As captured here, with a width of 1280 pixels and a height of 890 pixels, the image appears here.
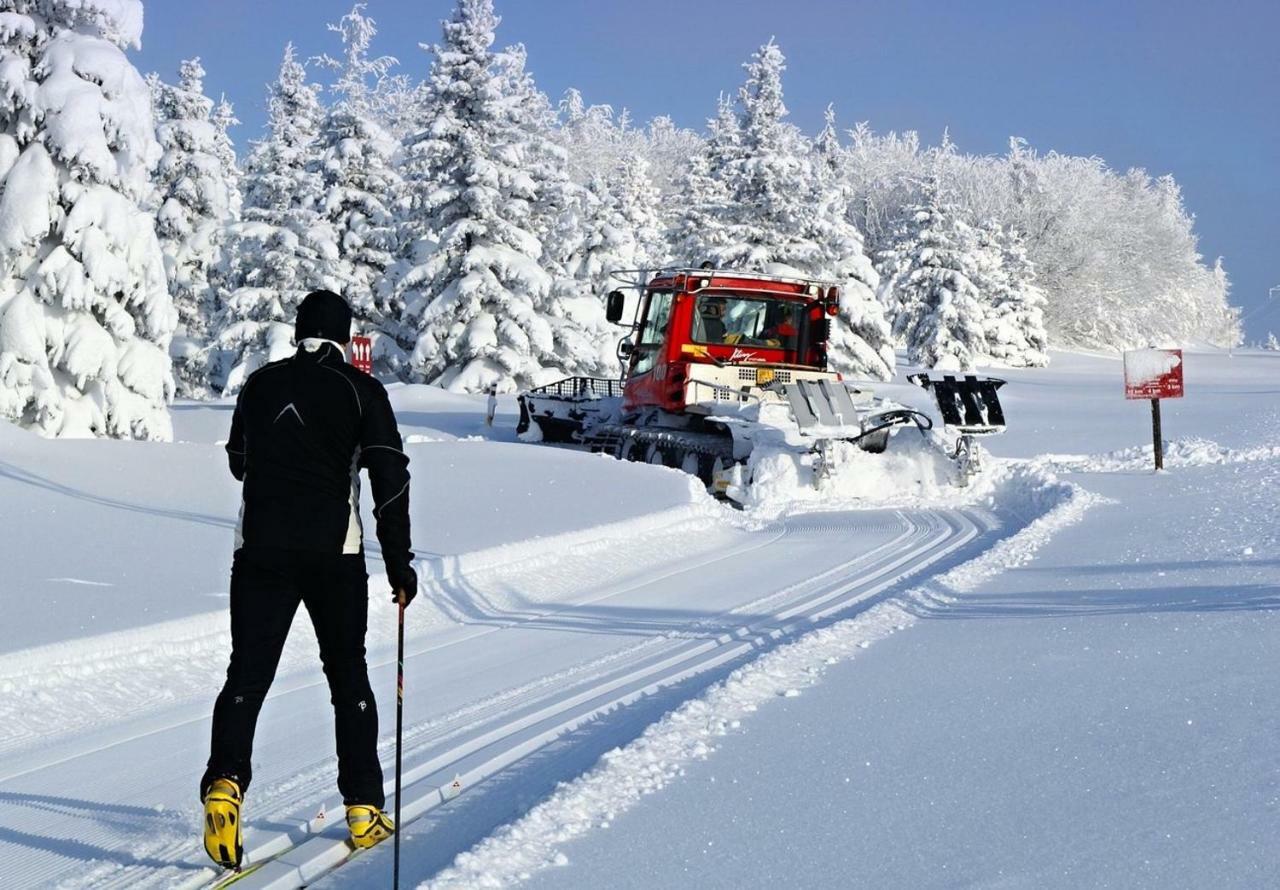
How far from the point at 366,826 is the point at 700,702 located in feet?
5.93

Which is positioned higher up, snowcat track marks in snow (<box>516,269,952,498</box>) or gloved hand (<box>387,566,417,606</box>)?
snowcat track marks in snow (<box>516,269,952,498</box>)

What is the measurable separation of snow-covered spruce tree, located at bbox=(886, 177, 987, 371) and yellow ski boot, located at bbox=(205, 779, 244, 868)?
163ft

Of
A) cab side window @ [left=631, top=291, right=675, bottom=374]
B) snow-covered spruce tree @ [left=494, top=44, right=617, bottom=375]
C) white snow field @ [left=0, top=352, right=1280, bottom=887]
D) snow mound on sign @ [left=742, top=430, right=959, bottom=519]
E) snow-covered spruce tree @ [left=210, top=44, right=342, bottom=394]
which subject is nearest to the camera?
white snow field @ [left=0, top=352, right=1280, bottom=887]

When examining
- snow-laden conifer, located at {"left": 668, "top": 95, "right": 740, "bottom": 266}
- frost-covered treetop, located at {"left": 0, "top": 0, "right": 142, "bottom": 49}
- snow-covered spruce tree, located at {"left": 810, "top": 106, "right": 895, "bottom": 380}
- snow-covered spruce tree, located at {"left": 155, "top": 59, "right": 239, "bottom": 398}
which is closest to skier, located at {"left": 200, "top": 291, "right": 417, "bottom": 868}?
frost-covered treetop, located at {"left": 0, "top": 0, "right": 142, "bottom": 49}

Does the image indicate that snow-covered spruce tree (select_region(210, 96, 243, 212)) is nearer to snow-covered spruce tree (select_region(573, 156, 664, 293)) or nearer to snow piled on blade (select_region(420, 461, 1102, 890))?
snow-covered spruce tree (select_region(573, 156, 664, 293))

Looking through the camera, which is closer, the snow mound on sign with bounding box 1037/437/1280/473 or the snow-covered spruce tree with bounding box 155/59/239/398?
the snow mound on sign with bounding box 1037/437/1280/473

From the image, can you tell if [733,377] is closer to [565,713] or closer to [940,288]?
[565,713]

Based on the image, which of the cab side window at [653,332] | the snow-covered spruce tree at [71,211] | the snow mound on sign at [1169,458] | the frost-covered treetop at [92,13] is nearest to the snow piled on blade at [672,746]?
the snow mound on sign at [1169,458]

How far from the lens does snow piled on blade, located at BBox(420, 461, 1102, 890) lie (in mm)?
3709

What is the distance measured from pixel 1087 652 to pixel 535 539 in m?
5.94

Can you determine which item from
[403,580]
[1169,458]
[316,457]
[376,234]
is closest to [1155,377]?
[1169,458]

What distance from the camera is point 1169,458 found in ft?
58.9

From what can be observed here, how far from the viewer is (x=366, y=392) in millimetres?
4141

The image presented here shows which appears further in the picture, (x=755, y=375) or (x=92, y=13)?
(x=92, y=13)
